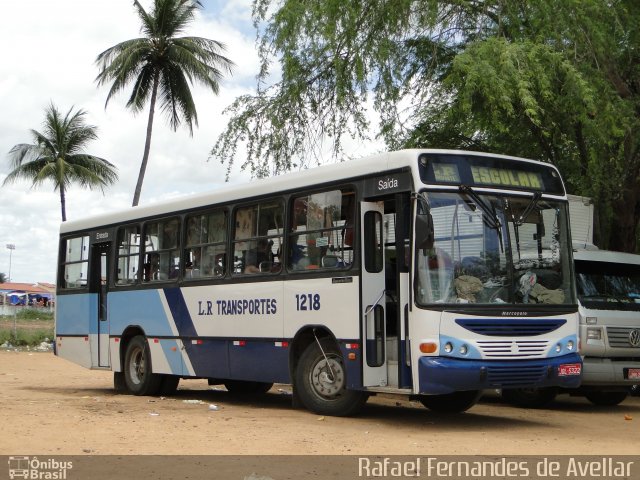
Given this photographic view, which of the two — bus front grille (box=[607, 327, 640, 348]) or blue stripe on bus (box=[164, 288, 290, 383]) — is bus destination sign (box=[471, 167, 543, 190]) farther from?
blue stripe on bus (box=[164, 288, 290, 383])

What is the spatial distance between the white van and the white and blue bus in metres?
1.97

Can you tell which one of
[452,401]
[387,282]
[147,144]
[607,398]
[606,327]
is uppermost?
[147,144]

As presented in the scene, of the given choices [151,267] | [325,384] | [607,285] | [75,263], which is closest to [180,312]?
[151,267]

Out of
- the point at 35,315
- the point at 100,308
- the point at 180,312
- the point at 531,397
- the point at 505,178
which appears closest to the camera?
the point at 505,178

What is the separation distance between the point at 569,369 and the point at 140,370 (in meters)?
7.66

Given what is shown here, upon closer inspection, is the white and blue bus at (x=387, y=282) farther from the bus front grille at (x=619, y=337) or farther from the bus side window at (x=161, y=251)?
the bus front grille at (x=619, y=337)

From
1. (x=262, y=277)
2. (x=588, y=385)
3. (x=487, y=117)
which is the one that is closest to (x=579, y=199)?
(x=487, y=117)

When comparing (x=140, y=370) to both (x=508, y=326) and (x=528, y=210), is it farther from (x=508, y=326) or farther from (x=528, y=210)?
(x=528, y=210)

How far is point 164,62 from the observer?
1455 inches

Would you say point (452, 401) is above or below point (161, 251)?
below

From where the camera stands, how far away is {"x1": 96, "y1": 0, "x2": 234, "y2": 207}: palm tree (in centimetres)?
3631

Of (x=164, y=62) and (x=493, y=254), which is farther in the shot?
(x=164, y=62)

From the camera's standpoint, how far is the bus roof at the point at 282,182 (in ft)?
37.0
